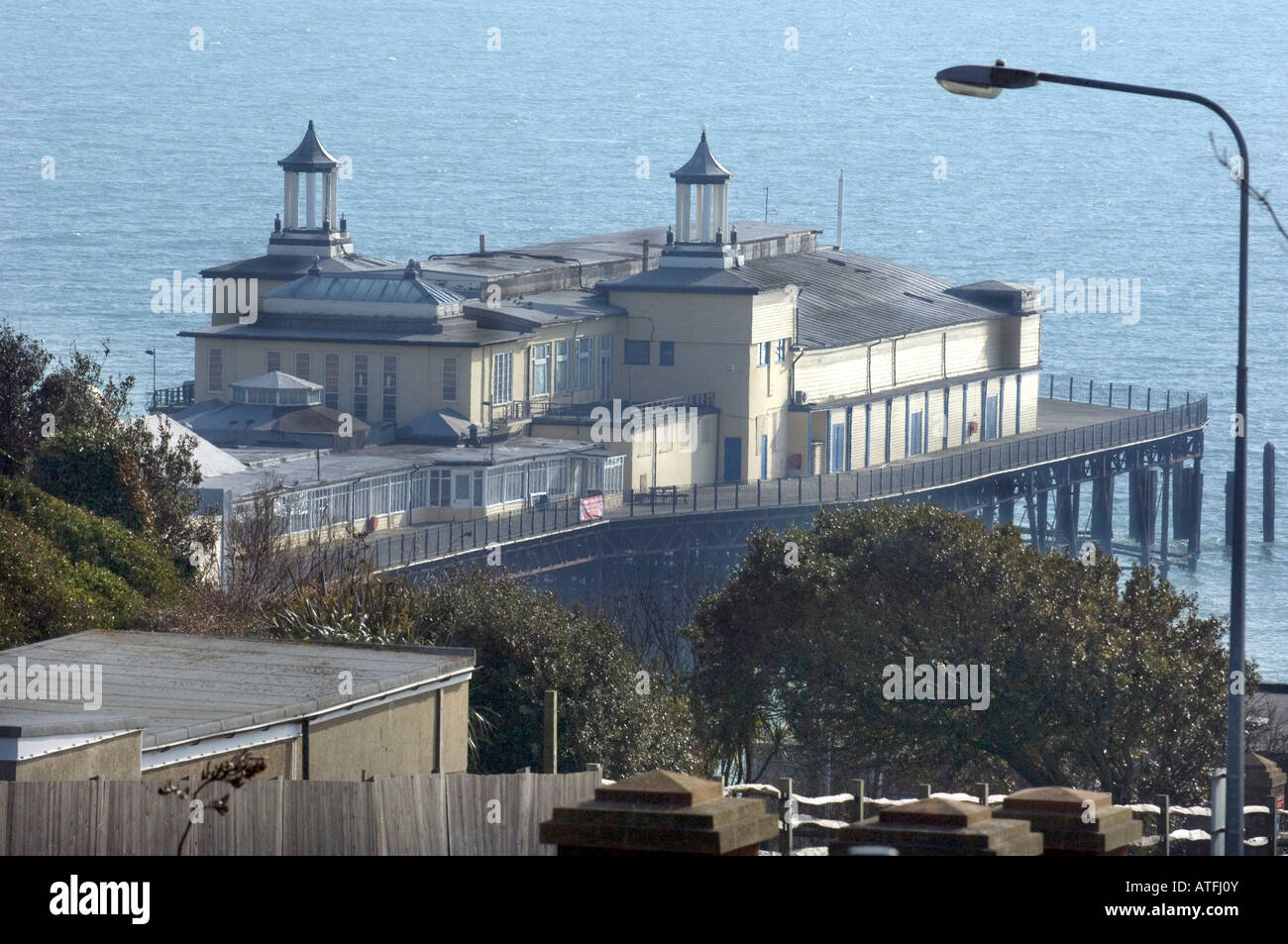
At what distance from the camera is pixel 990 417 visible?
90750 mm

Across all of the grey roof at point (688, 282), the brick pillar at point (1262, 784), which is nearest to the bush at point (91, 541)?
the brick pillar at point (1262, 784)

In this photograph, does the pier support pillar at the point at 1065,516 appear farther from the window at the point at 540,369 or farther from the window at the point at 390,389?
the window at the point at 390,389

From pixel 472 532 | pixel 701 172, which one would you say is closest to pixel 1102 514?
pixel 701 172

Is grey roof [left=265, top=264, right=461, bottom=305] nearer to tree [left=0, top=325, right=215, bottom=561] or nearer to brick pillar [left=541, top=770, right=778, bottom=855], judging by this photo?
tree [left=0, top=325, right=215, bottom=561]

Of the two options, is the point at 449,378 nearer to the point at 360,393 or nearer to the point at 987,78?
the point at 360,393

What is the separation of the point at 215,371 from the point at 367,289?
542cm

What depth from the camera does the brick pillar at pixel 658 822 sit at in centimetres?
947

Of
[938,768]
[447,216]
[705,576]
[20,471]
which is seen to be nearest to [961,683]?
[938,768]

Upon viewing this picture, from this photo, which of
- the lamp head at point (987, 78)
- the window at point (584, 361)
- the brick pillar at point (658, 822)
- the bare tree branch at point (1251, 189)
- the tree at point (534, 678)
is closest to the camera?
the brick pillar at point (658, 822)

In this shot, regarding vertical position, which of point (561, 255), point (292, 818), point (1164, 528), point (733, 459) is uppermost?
point (561, 255)

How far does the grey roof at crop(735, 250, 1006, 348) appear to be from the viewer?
83.8m

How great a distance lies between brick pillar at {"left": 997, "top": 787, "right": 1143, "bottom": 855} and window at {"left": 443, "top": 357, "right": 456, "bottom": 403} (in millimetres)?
62433

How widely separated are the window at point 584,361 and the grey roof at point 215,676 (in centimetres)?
5584
